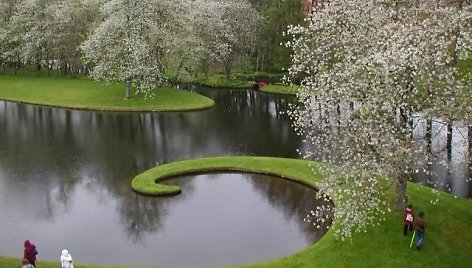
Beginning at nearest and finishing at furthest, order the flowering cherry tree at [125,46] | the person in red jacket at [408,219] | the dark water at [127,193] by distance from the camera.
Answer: the person in red jacket at [408,219], the dark water at [127,193], the flowering cherry tree at [125,46]

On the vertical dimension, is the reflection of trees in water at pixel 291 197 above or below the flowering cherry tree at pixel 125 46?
below

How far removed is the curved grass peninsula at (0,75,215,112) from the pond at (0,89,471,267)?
2945 millimetres

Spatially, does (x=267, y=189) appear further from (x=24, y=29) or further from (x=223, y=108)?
(x=24, y=29)

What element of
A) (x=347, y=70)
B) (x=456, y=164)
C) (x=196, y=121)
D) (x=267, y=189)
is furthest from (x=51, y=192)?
(x=456, y=164)

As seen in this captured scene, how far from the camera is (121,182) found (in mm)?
44125

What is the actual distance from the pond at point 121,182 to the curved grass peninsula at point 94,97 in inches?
116

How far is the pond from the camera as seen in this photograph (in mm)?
32625

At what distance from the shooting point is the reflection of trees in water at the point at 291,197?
35.5m

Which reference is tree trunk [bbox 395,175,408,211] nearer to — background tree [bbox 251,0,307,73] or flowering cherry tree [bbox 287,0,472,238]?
flowering cherry tree [bbox 287,0,472,238]

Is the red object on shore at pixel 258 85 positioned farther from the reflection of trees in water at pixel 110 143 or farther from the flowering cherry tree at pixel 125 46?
the flowering cherry tree at pixel 125 46

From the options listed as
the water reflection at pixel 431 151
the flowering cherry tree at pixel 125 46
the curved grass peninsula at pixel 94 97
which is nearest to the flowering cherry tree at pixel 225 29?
the curved grass peninsula at pixel 94 97

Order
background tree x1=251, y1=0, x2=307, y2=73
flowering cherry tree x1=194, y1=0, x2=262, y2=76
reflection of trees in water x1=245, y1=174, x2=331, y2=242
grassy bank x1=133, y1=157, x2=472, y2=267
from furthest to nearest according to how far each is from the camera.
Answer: background tree x1=251, y1=0, x2=307, y2=73, flowering cherry tree x1=194, y1=0, x2=262, y2=76, reflection of trees in water x1=245, y1=174, x2=331, y2=242, grassy bank x1=133, y1=157, x2=472, y2=267

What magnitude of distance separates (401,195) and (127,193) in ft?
71.1

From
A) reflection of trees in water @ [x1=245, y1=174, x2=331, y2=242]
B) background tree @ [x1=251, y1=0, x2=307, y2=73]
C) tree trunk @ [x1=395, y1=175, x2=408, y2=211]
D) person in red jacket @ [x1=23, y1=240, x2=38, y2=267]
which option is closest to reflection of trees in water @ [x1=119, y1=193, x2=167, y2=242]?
person in red jacket @ [x1=23, y1=240, x2=38, y2=267]
